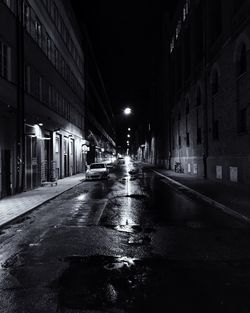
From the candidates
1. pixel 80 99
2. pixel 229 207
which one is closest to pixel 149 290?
pixel 229 207

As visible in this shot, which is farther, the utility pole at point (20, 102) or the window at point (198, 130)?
the window at point (198, 130)

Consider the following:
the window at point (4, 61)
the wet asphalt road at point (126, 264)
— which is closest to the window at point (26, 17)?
the window at point (4, 61)

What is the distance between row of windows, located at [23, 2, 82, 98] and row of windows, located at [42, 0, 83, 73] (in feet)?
7.37

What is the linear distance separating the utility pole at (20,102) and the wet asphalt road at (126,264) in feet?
25.3

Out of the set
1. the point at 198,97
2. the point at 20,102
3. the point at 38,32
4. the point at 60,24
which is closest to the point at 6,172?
the point at 20,102

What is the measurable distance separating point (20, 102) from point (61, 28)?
56.4 feet

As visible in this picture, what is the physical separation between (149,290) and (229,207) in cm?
834

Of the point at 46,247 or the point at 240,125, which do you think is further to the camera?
the point at 240,125

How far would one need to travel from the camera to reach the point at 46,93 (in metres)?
26.5

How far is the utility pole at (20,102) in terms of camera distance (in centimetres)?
1861

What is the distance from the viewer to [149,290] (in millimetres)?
5027

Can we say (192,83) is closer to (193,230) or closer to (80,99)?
(80,99)

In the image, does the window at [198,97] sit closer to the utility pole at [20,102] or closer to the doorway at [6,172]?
the utility pole at [20,102]

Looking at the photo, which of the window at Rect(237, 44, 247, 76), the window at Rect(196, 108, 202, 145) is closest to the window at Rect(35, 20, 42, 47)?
the window at Rect(237, 44, 247, 76)
